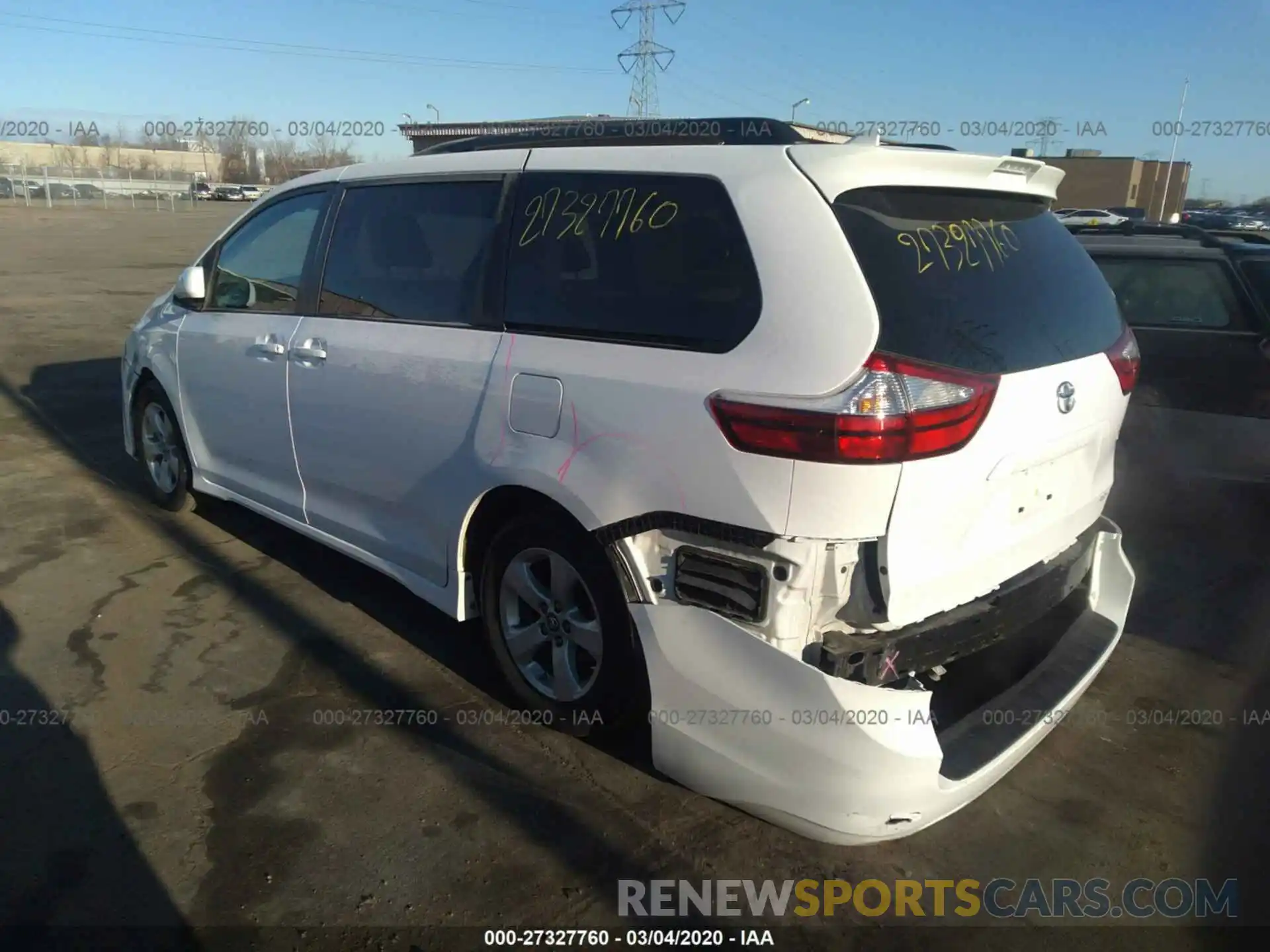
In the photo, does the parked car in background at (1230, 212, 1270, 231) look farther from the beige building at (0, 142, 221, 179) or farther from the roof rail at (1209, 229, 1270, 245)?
the beige building at (0, 142, 221, 179)

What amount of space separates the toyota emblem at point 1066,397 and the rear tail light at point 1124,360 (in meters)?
0.38

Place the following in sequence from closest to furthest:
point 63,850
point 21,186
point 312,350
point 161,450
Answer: point 63,850
point 312,350
point 161,450
point 21,186

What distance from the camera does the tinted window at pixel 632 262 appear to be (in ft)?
8.26

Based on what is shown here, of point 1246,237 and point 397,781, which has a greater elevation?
point 1246,237

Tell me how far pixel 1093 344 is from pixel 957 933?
1787 mm

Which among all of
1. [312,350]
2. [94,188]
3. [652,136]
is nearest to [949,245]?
[652,136]

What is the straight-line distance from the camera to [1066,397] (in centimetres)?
266

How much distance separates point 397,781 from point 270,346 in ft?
6.78

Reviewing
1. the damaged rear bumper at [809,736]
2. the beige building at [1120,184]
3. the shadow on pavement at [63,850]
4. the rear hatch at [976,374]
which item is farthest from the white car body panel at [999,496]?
the beige building at [1120,184]

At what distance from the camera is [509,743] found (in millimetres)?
3156

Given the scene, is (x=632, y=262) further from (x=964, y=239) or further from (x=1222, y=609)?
(x=1222, y=609)

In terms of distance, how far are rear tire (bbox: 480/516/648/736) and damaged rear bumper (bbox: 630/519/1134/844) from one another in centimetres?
20

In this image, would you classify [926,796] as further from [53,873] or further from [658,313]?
[53,873]

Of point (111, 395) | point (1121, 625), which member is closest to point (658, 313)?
point (1121, 625)
